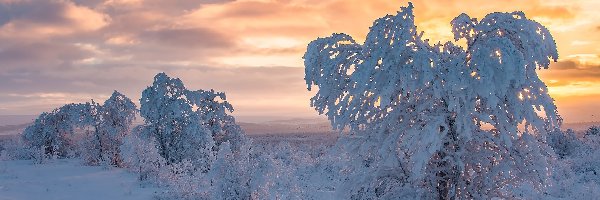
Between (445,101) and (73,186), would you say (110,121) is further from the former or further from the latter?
(445,101)

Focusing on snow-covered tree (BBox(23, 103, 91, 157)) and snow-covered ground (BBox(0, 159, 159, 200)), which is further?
snow-covered tree (BBox(23, 103, 91, 157))

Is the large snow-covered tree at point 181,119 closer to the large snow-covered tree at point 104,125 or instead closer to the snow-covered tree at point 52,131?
the large snow-covered tree at point 104,125

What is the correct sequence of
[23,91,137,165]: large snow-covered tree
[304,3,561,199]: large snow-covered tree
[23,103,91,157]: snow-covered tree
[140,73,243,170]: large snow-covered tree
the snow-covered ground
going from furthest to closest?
[23,103,91,157]: snow-covered tree
[23,91,137,165]: large snow-covered tree
[140,73,243,170]: large snow-covered tree
the snow-covered ground
[304,3,561,199]: large snow-covered tree

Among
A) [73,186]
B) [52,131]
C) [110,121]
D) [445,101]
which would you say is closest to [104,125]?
[110,121]

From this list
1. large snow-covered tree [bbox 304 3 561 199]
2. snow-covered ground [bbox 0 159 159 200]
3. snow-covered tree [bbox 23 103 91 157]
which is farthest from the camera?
snow-covered tree [bbox 23 103 91 157]

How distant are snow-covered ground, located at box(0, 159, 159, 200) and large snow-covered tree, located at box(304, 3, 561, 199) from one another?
38.6ft

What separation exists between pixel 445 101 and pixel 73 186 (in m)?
18.2

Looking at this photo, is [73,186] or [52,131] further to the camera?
[52,131]

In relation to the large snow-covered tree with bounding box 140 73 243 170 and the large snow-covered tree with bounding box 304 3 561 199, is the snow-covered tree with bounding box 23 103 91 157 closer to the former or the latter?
the large snow-covered tree with bounding box 140 73 243 170

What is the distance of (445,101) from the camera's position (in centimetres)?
841

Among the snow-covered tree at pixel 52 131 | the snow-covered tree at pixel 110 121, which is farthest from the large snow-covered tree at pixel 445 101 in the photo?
the snow-covered tree at pixel 52 131

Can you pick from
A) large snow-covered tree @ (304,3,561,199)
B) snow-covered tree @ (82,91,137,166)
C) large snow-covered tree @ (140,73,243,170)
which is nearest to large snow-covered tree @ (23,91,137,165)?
snow-covered tree @ (82,91,137,166)

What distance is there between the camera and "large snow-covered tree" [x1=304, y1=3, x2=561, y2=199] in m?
7.65

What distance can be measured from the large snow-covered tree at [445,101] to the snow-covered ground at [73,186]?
11766 mm
